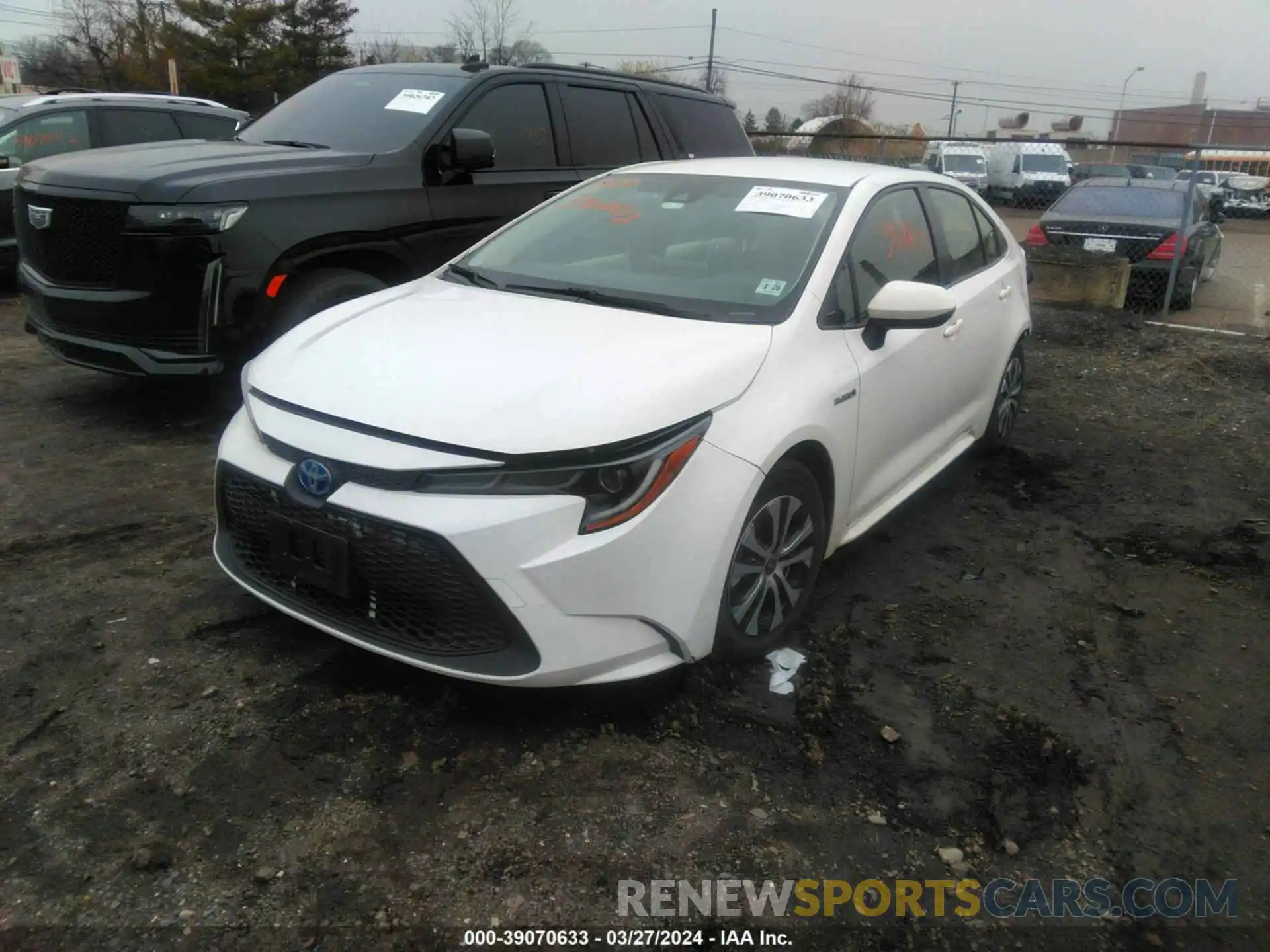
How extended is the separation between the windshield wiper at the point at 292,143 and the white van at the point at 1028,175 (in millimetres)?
27585

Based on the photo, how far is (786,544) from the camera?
317 cm

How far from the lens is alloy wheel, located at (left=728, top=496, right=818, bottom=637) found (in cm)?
295

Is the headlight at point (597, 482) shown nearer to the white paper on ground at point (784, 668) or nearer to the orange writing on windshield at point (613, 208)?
the white paper on ground at point (784, 668)

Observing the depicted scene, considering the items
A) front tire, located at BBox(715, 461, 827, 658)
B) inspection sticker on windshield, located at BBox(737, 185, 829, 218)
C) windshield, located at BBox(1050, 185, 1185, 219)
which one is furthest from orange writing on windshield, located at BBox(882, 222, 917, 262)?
windshield, located at BBox(1050, 185, 1185, 219)

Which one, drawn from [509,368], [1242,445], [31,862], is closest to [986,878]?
[509,368]

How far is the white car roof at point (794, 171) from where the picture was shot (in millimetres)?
3951

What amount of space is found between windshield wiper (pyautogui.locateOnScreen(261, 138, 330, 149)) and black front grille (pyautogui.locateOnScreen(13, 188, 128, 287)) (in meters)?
1.15

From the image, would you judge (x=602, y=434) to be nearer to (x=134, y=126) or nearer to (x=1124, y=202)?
(x=134, y=126)

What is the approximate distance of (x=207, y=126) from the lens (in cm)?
932

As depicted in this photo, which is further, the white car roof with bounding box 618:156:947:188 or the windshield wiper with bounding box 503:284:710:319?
the white car roof with bounding box 618:156:947:188

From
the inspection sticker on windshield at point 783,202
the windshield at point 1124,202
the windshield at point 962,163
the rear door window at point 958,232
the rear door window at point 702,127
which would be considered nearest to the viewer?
the inspection sticker on windshield at point 783,202

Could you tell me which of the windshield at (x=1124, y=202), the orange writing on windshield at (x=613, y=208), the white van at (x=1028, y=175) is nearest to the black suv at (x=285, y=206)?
the orange writing on windshield at (x=613, y=208)

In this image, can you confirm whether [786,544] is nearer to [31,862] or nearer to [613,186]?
[613,186]

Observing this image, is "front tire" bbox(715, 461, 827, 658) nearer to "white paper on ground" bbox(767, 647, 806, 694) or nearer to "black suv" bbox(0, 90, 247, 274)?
"white paper on ground" bbox(767, 647, 806, 694)
